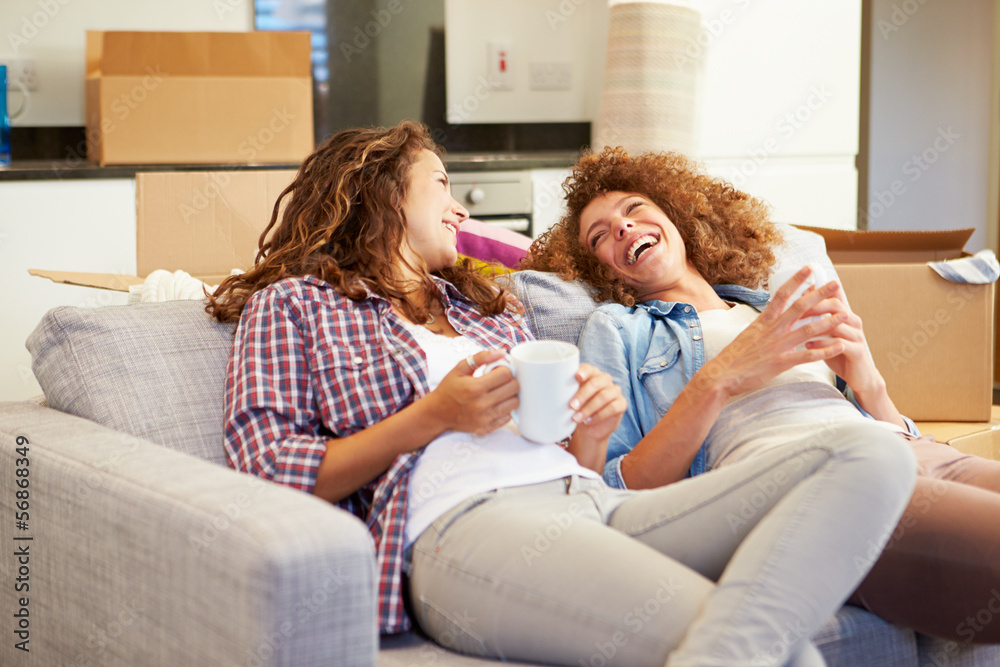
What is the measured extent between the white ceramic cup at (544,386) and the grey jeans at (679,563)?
3.4 inches

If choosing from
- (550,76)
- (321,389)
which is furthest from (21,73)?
(321,389)

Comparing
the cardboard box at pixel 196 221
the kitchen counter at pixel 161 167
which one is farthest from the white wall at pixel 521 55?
the cardboard box at pixel 196 221

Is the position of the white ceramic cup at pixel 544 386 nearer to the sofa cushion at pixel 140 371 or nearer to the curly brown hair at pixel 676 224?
the sofa cushion at pixel 140 371

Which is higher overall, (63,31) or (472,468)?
(63,31)

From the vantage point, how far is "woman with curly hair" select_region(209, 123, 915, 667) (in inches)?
36.0

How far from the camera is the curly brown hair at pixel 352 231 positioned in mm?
1339

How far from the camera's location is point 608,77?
120 inches

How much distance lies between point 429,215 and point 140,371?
48 cm

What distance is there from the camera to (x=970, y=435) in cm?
178

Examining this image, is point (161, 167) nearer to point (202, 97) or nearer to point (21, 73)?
point (202, 97)

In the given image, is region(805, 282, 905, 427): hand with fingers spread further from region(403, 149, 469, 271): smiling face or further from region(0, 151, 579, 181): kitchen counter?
region(0, 151, 579, 181): kitchen counter

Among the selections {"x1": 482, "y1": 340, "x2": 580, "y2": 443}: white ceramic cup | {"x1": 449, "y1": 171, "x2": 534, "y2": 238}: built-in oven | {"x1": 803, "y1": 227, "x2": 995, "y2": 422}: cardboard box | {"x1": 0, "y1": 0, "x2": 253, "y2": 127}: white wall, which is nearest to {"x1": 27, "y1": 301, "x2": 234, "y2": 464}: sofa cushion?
{"x1": 482, "y1": 340, "x2": 580, "y2": 443}: white ceramic cup

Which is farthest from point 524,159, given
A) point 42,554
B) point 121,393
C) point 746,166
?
point 42,554

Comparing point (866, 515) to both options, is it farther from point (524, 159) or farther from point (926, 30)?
point (926, 30)
